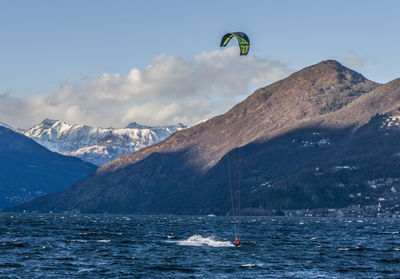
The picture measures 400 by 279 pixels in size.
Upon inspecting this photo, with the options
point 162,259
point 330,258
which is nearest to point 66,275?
point 162,259

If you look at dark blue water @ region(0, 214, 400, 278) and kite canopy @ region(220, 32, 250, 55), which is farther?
kite canopy @ region(220, 32, 250, 55)

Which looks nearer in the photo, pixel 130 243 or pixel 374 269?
pixel 374 269

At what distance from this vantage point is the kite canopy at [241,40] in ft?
466

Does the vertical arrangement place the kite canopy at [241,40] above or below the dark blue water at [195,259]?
above

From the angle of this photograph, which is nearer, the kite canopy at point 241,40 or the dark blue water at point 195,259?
the dark blue water at point 195,259

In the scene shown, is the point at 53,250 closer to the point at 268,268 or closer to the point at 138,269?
the point at 138,269

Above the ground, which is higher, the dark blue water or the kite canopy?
the kite canopy

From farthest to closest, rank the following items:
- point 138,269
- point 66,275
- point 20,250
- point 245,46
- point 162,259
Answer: point 245,46, point 20,250, point 162,259, point 138,269, point 66,275

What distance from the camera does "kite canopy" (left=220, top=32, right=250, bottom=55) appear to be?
142 metres

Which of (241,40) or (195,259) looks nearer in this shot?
(195,259)

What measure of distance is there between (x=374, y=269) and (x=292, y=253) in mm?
28042

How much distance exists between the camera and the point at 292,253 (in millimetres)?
132250

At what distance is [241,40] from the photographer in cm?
14712

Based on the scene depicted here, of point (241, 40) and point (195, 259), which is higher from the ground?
point (241, 40)
